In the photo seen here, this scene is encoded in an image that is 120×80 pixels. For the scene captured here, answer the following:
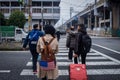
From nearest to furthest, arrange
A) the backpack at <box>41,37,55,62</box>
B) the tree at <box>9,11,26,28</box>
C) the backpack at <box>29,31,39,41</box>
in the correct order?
the backpack at <box>41,37,55,62</box> < the backpack at <box>29,31,39,41</box> < the tree at <box>9,11,26,28</box>

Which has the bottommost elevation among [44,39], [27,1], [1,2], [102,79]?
[102,79]

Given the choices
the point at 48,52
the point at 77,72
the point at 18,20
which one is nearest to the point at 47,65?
the point at 48,52

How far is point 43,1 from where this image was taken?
373 ft

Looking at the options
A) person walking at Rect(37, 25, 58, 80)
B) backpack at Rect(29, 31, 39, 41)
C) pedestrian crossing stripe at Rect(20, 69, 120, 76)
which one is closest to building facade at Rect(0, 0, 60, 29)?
pedestrian crossing stripe at Rect(20, 69, 120, 76)

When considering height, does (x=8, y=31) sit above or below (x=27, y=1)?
below

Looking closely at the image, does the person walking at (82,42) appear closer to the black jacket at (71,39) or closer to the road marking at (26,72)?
the road marking at (26,72)

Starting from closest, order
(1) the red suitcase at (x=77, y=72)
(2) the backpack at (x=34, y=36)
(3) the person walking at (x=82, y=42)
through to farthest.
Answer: (1) the red suitcase at (x=77, y=72), (3) the person walking at (x=82, y=42), (2) the backpack at (x=34, y=36)

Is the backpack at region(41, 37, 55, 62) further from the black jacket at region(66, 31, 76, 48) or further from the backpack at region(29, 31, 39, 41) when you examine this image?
the black jacket at region(66, 31, 76, 48)

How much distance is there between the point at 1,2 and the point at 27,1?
296 feet

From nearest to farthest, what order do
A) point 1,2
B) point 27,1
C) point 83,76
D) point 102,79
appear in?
point 83,76, point 102,79, point 27,1, point 1,2

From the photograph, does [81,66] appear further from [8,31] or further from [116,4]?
[116,4]

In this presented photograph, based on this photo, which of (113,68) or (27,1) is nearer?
(113,68)

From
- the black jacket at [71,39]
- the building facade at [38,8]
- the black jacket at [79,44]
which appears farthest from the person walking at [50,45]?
the building facade at [38,8]

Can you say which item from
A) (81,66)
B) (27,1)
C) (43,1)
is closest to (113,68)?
(81,66)
